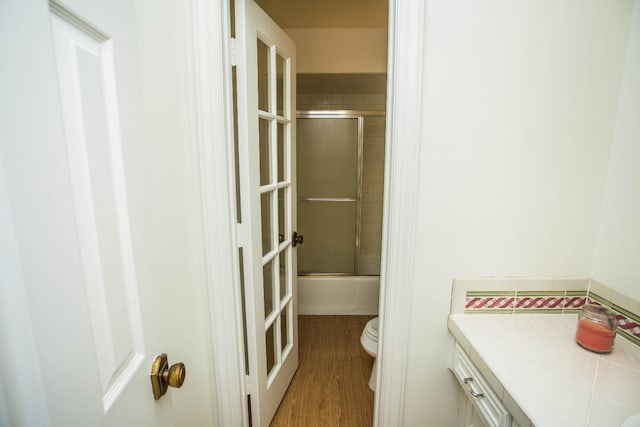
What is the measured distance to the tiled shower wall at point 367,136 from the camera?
9.77 ft

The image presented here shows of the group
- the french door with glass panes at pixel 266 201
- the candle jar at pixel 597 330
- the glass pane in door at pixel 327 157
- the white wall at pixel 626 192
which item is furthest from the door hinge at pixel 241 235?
the glass pane in door at pixel 327 157

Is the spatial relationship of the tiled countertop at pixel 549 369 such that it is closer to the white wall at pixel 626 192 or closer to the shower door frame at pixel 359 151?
the white wall at pixel 626 192

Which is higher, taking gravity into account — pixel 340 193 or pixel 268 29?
pixel 268 29

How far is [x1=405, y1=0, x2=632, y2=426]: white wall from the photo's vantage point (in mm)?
981

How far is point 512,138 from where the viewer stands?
1.04 metres

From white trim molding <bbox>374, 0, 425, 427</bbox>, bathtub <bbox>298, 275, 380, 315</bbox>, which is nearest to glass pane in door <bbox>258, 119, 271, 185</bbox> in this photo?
white trim molding <bbox>374, 0, 425, 427</bbox>

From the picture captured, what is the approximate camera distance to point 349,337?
233 centimetres

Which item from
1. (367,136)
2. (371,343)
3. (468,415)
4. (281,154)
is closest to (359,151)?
(367,136)

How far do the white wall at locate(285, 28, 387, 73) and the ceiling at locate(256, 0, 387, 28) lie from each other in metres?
0.04

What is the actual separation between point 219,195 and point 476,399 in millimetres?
1089

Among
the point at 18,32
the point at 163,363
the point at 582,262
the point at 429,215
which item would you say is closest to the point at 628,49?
the point at 582,262

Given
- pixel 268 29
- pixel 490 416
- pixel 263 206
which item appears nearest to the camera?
pixel 490 416

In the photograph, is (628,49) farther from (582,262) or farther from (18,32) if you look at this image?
(18,32)

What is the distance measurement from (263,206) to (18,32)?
115 centimetres
